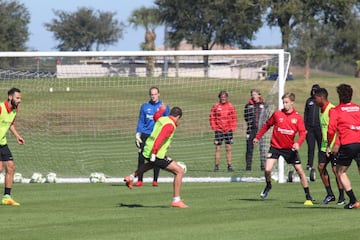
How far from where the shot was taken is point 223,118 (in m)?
25.3

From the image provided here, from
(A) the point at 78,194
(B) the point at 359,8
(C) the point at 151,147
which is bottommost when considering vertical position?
(A) the point at 78,194

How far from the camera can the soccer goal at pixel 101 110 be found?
2705cm

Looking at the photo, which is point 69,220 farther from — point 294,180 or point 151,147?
point 294,180

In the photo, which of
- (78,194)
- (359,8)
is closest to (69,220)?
(78,194)

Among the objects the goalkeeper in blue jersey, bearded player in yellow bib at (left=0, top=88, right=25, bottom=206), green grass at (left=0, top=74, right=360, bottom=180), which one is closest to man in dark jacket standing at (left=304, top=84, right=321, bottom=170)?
green grass at (left=0, top=74, right=360, bottom=180)

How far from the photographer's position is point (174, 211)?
51.5 feet

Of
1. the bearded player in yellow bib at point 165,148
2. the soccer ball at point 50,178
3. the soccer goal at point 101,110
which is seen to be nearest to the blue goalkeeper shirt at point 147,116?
the soccer ball at point 50,178

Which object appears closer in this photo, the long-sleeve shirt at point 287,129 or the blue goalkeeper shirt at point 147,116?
the long-sleeve shirt at point 287,129

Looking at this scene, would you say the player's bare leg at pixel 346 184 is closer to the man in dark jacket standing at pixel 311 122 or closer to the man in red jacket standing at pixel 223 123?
the man in dark jacket standing at pixel 311 122

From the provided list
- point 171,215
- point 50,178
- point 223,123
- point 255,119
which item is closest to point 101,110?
point 223,123

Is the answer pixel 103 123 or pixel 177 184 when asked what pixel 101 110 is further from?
pixel 177 184

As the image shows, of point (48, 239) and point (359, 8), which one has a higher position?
point (359, 8)

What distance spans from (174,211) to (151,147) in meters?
1.29

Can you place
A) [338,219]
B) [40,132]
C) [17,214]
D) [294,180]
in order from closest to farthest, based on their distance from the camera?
[338,219] → [17,214] → [294,180] → [40,132]
